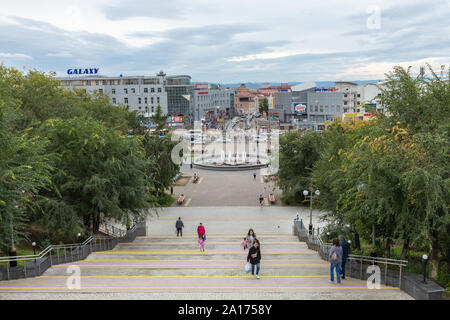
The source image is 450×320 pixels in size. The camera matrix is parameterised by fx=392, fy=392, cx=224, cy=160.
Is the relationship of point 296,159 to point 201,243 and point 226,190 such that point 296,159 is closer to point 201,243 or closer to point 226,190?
point 226,190

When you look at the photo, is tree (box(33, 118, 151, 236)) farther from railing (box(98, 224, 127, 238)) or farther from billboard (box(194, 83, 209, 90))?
billboard (box(194, 83, 209, 90))

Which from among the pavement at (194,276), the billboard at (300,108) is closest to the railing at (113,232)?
the pavement at (194,276)

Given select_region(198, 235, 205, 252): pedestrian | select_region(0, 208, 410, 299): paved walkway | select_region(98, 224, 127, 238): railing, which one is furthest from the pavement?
select_region(98, 224, 127, 238): railing

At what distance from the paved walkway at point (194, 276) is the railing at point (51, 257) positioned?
0.37 metres

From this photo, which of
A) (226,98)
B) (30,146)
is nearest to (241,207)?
(30,146)

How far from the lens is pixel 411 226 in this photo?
10984 millimetres

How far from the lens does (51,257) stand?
1422 cm

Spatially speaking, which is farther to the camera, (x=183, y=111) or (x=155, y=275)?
(x=183, y=111)

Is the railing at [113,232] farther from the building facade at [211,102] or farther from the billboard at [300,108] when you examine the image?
the building facade at [211,102]

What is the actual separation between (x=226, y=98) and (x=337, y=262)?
165 m

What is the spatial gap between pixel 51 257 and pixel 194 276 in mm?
5546

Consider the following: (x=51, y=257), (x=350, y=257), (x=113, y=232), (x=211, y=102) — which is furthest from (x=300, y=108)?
(x=51, y=257)

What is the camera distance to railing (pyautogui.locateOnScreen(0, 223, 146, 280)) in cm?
1250

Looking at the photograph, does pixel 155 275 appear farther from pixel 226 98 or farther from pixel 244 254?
pixel 226 98
